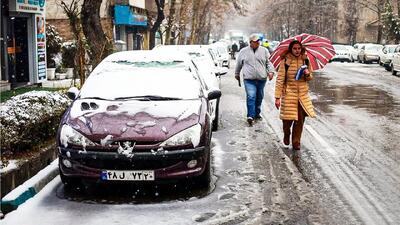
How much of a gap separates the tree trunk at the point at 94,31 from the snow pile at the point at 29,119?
4645 millimetres

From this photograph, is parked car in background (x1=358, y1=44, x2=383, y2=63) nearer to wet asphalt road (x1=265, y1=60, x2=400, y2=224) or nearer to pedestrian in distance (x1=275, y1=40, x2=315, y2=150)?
wet asphalt road (x1=265, y1=60, x2=400, y2=224)

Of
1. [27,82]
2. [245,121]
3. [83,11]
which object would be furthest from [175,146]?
[27,82]

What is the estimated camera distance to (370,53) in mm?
45469

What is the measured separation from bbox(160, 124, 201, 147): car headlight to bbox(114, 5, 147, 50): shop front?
2876 cm

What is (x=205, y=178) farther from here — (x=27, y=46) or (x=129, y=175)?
(x=27, y=46)

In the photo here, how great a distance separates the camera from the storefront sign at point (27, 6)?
656 inches

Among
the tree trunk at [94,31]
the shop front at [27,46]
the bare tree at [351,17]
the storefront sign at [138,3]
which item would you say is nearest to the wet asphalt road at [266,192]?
the tree trunk at [94,31]

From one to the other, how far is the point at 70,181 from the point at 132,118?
1.00 m

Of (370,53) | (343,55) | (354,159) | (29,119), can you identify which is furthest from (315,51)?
(343,55)

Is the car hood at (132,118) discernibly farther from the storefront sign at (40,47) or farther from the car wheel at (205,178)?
the storefront sign at (40,47)

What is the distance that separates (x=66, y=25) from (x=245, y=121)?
22408 mm

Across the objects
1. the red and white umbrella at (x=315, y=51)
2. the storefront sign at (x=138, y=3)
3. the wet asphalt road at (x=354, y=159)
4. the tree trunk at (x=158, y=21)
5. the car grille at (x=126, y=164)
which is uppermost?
the storefront sign at (x=138, y=3)

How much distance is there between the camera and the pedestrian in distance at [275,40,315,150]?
9320mm

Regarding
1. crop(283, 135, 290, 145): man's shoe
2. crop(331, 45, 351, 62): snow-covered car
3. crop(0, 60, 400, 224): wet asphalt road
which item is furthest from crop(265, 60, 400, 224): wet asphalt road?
crop(331, 45, 351, 62): snow-covered car
